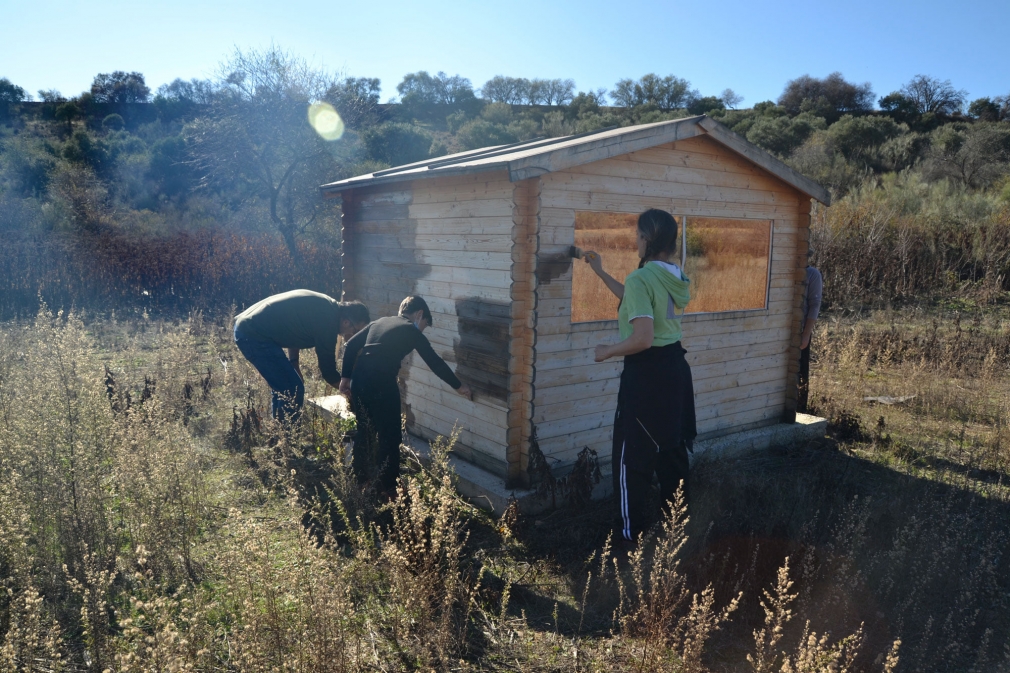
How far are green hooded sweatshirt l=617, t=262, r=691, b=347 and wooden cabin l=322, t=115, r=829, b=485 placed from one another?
1.33 meters

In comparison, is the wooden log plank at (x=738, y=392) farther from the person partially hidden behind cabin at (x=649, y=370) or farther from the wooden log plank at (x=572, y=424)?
the person partially hidden behind cabin at (x=649, y=370)

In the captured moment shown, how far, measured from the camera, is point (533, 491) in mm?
5367

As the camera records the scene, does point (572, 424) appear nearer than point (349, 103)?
Yes

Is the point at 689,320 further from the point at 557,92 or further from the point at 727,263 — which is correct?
the point at 557,92

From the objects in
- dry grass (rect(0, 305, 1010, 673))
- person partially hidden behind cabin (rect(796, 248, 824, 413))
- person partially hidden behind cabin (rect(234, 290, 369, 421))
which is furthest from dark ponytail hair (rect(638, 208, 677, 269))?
person partially hidden behind cabin (rect(796, 248, 824, 413))

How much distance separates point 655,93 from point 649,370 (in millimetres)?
47414

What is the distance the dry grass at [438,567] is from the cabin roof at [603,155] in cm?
223

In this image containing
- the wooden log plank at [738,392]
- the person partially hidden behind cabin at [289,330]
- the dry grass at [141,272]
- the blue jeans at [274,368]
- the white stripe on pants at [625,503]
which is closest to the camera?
the white stripe on pants at [625,503]

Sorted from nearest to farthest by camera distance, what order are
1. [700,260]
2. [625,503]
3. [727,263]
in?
[625,503] → [700,260] → [727,263]

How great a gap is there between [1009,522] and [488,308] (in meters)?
4.60

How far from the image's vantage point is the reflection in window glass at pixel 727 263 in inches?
258

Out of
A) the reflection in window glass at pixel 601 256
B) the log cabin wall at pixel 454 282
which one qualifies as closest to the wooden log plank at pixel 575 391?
the log cabin wall at pixel 454 282

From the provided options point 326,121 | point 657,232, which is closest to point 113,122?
point 326,121

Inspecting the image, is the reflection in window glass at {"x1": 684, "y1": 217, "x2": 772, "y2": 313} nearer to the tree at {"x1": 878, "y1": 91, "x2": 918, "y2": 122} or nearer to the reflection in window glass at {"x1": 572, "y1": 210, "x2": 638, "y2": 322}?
the reflection in window glass at {"x1": 572, "y1": 210, "x2": 638, "y2": 322}
